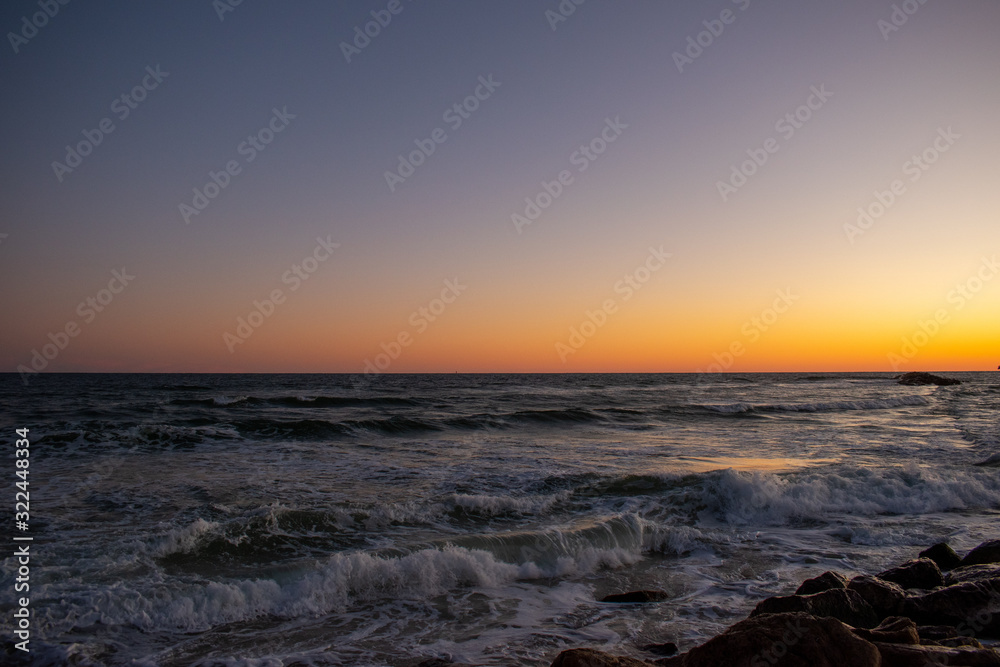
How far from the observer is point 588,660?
3.44 m

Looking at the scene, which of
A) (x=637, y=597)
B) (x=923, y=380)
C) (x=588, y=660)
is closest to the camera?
(x=588, y=660)

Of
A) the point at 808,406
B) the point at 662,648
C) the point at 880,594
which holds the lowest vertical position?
the point at 662,648

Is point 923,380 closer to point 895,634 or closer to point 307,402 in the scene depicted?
point 307,402

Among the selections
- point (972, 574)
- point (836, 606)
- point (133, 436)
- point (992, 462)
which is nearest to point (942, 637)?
point (836, 606)

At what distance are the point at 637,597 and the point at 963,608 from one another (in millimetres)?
2897

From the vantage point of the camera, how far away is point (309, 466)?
1359cm

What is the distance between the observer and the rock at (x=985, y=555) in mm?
6602

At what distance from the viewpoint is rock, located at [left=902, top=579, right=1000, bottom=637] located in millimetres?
4758

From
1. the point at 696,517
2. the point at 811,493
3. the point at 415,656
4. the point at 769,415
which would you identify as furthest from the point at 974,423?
the point at 415,656

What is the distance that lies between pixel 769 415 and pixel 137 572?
28569 mm

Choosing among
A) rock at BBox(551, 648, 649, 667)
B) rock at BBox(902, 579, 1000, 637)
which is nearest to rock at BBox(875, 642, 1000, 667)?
rock at BBox(902, 579, 1000, 637)

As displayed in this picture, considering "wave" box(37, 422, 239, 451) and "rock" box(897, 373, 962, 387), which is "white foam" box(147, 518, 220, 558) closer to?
"wave" box(37, 422, 239, 451)

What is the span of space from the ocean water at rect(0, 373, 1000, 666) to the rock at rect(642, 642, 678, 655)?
122mm

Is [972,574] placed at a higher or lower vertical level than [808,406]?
lower
